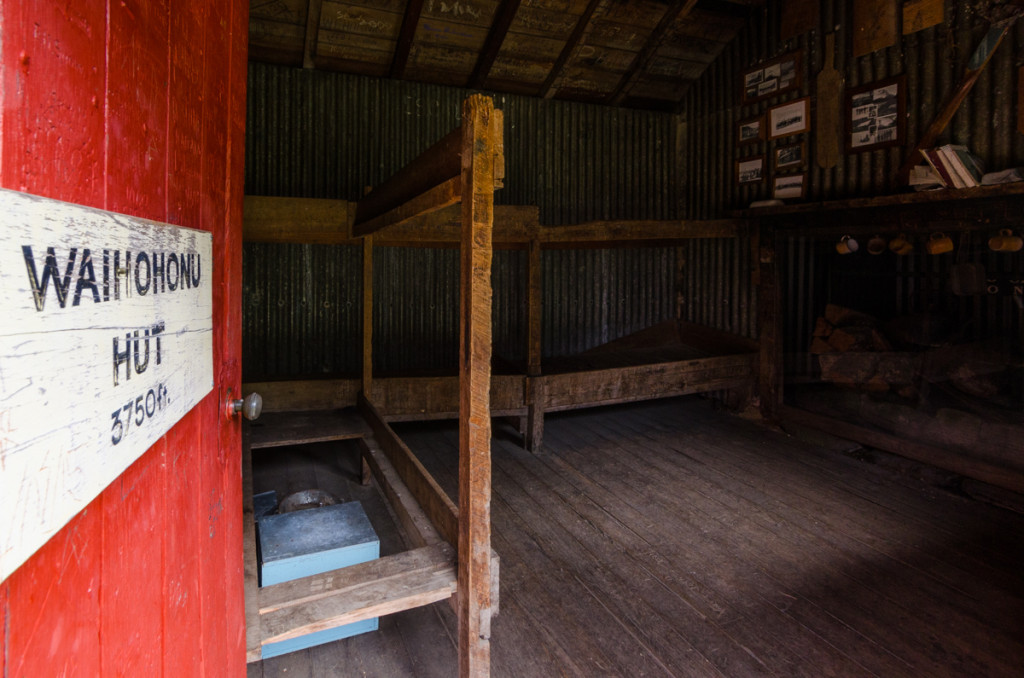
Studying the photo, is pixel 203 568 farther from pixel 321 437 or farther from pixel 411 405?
pixel 411 405

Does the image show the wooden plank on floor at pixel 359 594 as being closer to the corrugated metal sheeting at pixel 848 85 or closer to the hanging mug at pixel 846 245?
the corrugated metal sheeting at pixel 848 85

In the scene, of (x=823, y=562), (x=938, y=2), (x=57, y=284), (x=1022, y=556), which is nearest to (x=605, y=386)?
(x=823, y=562)

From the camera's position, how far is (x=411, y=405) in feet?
18.7

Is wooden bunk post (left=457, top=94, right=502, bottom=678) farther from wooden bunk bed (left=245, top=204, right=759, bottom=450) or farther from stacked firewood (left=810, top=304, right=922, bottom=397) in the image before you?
stacked firewood (left=810, top=304, right=922, bottom=397)

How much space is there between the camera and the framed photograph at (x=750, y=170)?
291 inches

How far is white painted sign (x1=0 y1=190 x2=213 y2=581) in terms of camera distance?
0.60m

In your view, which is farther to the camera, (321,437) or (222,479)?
(321,437)

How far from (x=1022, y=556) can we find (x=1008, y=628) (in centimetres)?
114

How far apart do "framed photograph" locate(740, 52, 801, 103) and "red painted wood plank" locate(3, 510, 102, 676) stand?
7.89 m

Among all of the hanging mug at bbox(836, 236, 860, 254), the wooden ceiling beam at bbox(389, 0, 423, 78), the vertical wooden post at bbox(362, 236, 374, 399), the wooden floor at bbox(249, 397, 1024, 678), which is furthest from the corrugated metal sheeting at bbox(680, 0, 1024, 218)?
the vertical wooden post at bbox(362, 236, 374, 399)

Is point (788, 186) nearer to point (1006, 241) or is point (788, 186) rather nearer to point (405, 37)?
point (1006, 241)

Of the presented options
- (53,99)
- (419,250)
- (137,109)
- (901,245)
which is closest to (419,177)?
(137,109)

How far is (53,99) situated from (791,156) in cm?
754

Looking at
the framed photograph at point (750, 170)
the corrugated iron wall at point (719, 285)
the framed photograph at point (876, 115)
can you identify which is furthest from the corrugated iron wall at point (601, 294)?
the framed photograph at point (876, 115)
